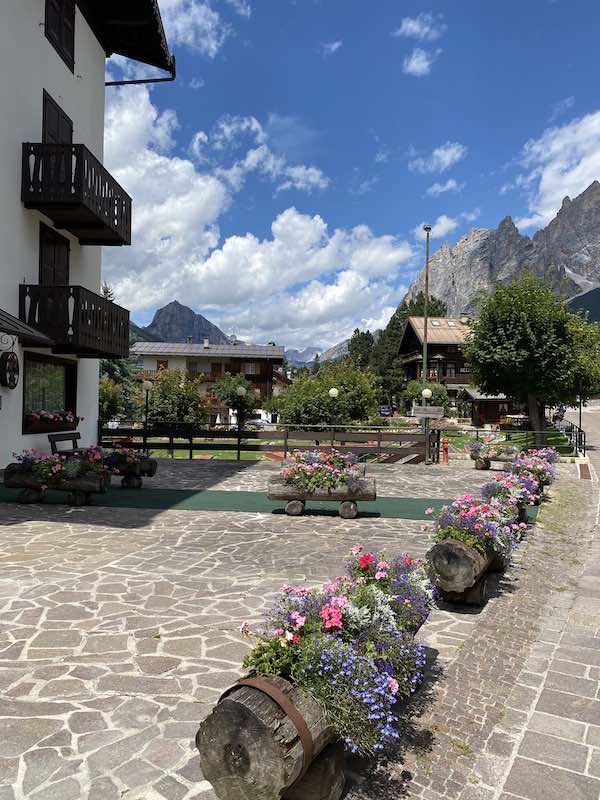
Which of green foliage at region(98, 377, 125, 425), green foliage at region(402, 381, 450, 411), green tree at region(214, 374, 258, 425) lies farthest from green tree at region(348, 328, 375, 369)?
green foliage at region(98, 377, 125, 425)

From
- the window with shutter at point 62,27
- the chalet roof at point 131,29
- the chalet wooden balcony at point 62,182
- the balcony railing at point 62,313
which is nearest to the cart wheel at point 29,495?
the balcony railing at point 62,313

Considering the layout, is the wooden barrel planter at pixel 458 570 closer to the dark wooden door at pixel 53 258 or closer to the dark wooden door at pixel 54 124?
the dark wooden door at pixel 53 258

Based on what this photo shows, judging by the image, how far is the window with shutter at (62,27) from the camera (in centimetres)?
1440

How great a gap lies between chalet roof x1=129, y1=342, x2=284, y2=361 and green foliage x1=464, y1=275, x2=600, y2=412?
35057mm

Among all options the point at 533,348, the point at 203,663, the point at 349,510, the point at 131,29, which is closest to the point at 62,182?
the point at 131,29

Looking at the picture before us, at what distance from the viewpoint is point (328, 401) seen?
1061 inches

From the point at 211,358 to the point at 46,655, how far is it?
193 ft

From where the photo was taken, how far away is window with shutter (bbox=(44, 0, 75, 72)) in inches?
567

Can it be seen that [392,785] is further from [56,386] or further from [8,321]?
[56,386]

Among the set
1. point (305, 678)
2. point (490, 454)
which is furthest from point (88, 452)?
point (490, 454)

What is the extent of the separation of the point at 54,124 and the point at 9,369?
672 cm

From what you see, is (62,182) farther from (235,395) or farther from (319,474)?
(235,395)

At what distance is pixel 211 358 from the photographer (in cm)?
6219

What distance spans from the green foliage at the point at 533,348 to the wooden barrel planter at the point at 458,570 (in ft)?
69.9
